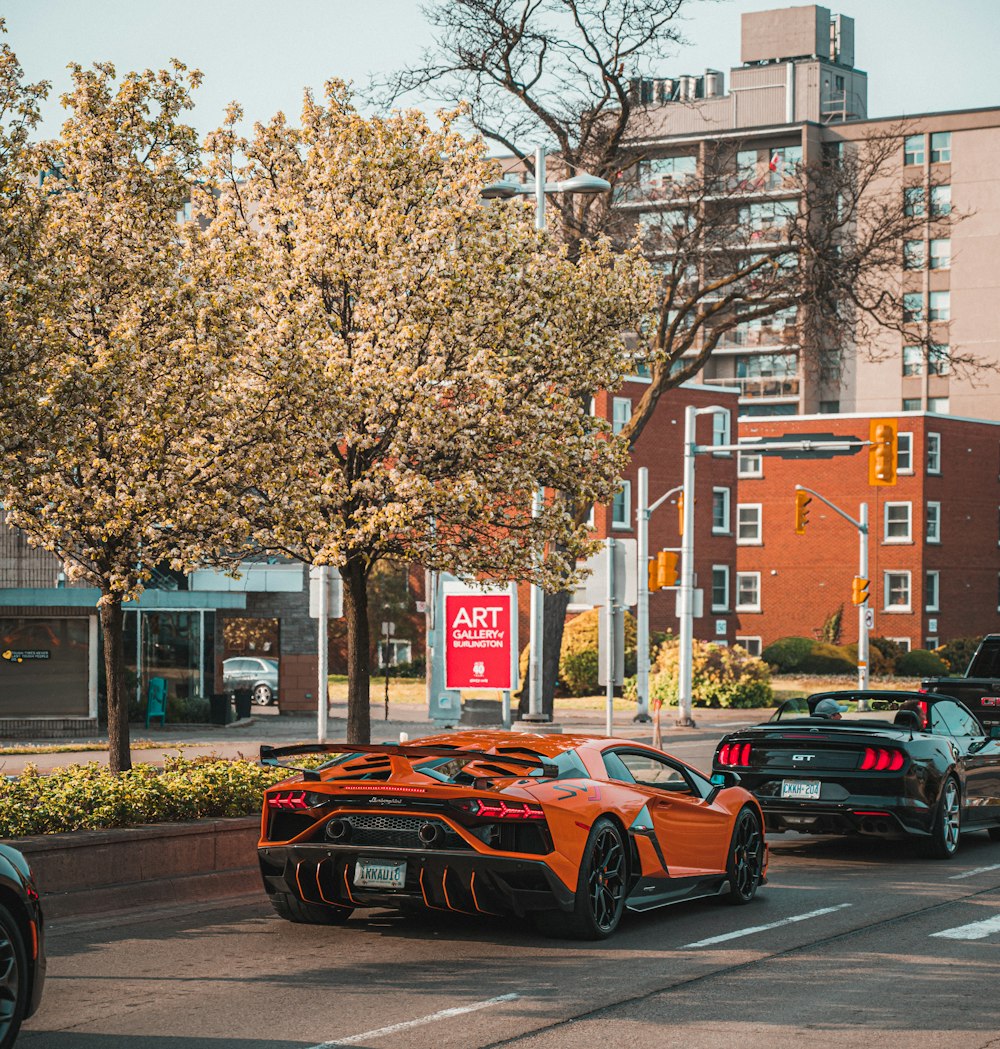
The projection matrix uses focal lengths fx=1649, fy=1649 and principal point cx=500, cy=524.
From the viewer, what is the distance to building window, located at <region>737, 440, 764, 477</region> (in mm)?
72375

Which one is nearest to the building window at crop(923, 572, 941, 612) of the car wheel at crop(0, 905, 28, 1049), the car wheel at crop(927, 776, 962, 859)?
the car wheel at crop(927, 776, 962, 859)

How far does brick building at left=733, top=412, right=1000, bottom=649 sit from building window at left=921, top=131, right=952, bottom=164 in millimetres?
21129

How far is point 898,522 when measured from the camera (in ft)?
238

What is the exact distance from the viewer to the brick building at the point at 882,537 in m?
72.6

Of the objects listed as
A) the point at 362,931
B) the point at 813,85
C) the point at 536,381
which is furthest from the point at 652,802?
the point at 813,85

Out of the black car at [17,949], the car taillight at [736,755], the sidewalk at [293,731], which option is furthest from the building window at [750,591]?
the black car at [17,949]

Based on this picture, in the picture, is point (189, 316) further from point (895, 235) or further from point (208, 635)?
point (208, 635)

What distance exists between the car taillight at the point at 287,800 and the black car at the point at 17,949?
9.46ft

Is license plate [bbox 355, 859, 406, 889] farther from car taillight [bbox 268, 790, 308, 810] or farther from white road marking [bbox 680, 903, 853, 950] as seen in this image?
white road marking [bbox 680, 903, 853, 950]

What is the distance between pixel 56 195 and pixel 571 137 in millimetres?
22641

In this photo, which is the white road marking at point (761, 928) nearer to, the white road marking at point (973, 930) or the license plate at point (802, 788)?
the white road marking at point (973, 930)

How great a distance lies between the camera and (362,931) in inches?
408

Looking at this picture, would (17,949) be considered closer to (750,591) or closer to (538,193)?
(538,193)

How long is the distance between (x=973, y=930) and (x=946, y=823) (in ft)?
13.4
